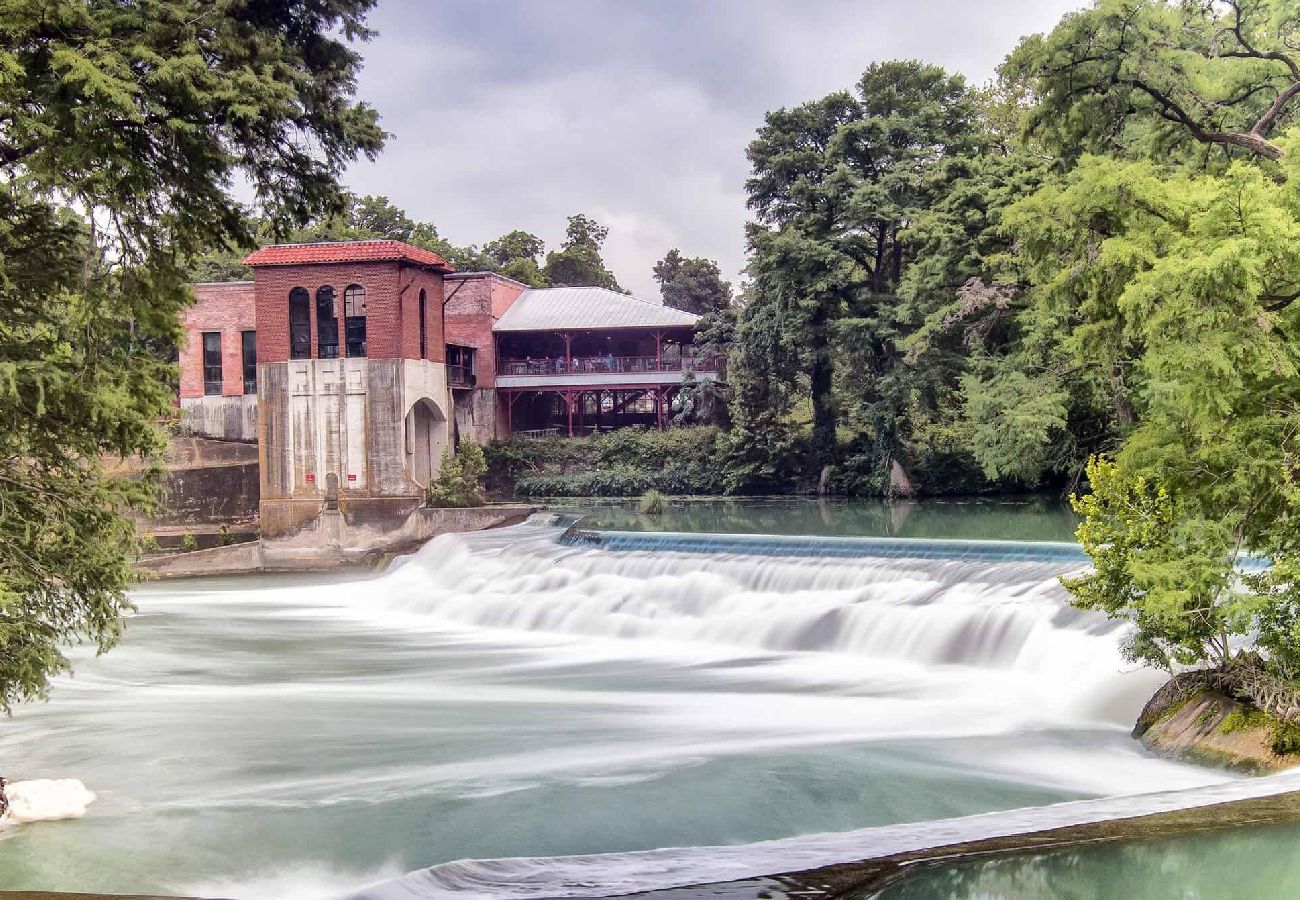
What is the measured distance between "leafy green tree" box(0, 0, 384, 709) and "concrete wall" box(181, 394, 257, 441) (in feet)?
102

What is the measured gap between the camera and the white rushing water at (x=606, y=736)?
28.1ft

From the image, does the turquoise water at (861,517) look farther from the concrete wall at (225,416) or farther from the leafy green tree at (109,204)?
the leafy green tree at (109,204)

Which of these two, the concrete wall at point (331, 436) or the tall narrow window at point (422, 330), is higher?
the tall narrow window at point (422, 330)

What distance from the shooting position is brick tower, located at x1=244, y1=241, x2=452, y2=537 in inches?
1334

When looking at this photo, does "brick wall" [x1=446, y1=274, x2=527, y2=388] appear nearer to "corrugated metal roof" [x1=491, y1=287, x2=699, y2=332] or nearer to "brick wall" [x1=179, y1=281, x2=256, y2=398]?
"corrugated metal roof" [x1=491, y1=287, x2=699, y2=332]

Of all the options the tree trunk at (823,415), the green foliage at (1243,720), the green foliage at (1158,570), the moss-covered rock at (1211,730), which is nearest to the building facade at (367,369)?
the tree trunk at (823,415)

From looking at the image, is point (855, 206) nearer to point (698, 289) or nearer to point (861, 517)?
point (861, 517)

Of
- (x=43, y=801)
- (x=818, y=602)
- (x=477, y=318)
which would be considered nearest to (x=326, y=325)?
(x=477, y=318)

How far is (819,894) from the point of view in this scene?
6.23 meters

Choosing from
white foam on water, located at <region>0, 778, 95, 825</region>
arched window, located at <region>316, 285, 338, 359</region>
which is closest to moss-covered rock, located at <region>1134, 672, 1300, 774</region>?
white foam on water, located at <region>0, 778, 95, 825</region>

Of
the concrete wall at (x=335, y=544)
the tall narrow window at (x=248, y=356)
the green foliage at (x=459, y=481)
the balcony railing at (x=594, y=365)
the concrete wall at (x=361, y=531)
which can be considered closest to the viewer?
the concrete wall at (x=335, y=544)

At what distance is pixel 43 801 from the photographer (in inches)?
383

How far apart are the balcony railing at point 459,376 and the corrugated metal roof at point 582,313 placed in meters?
2.35

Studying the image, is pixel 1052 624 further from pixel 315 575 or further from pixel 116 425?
pixel 315 575
